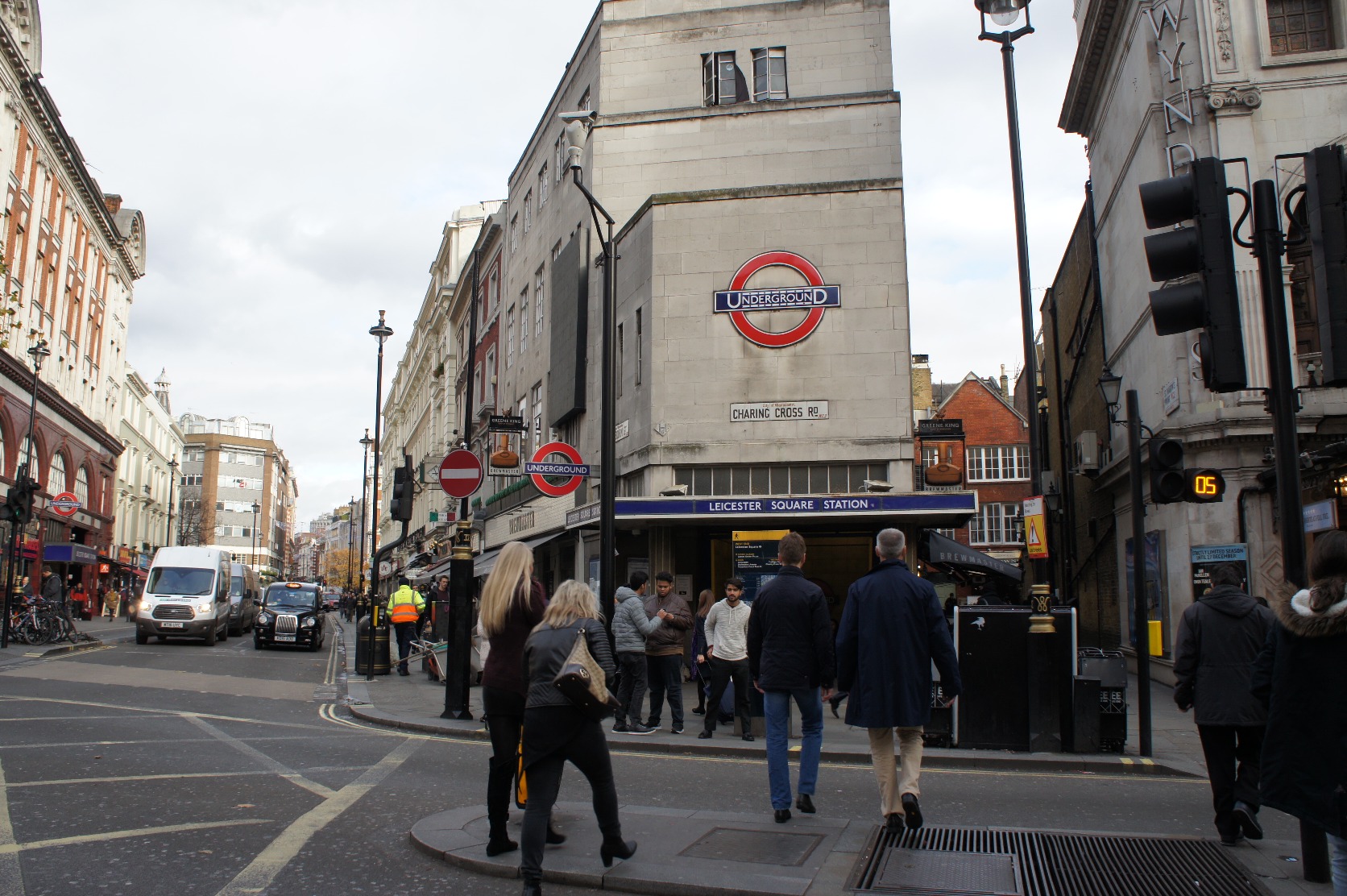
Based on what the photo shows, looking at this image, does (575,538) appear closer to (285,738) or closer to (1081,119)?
(285,738)

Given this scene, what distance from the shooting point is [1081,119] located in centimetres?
2552

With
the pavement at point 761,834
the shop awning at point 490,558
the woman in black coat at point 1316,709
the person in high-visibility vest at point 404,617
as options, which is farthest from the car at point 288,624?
the woman in black coat at point 1316,709

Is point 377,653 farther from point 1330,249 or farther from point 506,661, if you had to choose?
point 1330,249

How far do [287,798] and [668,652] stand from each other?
516 centimetres

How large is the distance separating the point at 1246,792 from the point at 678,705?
6196 millimetres

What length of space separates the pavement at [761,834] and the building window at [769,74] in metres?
17.1

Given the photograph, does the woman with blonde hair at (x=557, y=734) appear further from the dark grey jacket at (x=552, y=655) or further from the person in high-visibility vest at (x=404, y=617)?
the person in high-visibility vest at (x=404, y=617)

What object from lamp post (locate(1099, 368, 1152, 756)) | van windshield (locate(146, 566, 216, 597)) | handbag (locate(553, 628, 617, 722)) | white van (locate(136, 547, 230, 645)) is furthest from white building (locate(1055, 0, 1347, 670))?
van windshield (locate(146, 566, 216, 597))

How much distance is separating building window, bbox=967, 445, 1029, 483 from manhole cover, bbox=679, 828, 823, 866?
154 feet

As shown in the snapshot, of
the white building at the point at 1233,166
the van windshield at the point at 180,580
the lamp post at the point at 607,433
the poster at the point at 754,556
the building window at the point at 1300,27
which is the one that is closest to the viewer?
the lamp post at the point at 607,433

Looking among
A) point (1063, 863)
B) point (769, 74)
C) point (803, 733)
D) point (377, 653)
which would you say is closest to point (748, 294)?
point (769, 74)

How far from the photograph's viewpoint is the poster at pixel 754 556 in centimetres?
1862

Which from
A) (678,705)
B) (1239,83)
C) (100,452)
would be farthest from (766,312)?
(100,452)

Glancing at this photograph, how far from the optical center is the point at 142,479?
71.4m
